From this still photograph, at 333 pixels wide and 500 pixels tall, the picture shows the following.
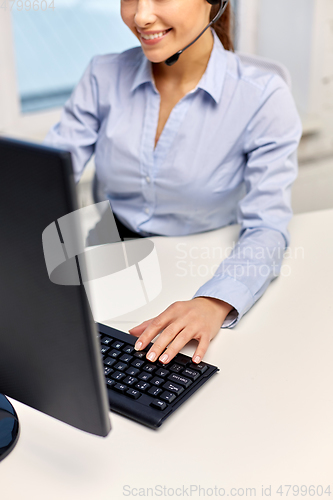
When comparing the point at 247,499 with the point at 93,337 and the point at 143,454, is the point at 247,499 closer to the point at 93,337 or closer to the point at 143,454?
the point at 143,454

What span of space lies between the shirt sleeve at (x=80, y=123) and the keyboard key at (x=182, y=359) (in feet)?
2.13

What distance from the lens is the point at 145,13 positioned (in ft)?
3.14

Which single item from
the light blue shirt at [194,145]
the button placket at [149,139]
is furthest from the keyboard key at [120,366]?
the button placket at [149,139]

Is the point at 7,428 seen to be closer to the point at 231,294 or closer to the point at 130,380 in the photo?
the point at 130,380

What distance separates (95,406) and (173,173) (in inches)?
28.5

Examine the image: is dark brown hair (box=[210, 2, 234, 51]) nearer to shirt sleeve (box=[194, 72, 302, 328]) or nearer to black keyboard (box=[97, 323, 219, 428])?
shirt sleeve (box=[194, 72, 302, 328])

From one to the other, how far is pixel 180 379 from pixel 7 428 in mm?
209

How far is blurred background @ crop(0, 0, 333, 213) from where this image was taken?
1.70 meters

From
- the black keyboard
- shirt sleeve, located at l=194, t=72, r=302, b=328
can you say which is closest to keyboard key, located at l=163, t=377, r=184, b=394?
the black keyboard

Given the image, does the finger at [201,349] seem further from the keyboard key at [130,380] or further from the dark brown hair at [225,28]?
the dark brown hair at [225,28]

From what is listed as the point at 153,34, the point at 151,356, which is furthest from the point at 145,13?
the point at 151,356

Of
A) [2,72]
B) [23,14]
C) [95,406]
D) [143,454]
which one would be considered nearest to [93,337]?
[95,406]

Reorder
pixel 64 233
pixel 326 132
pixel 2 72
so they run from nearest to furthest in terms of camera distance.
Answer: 1. pixel 64 233
2. pixel 2 72
3. pixel 326 132

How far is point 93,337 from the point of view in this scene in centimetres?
41
